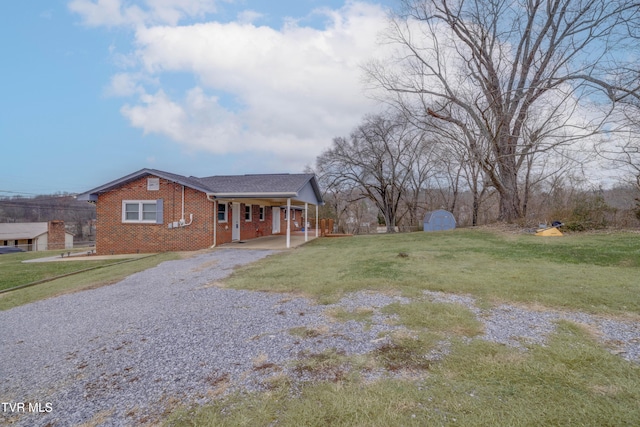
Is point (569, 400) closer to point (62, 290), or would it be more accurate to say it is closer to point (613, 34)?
point (62, 290)

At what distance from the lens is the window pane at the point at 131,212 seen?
13.3m

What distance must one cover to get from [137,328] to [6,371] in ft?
4.04

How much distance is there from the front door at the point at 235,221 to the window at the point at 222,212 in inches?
25.3

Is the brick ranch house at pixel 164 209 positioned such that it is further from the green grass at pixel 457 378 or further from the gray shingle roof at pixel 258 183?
the green grass at pixel 457 378

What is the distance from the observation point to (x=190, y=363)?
3.06 metres

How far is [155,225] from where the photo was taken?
1308 centimetres

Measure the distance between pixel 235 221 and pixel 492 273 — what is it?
1138 centimetres

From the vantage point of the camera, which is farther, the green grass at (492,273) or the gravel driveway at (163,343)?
the green grass at (492,273)

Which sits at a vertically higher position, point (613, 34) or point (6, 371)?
point (613, 34)

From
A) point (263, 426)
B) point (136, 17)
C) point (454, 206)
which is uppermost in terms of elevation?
point (136, 17)

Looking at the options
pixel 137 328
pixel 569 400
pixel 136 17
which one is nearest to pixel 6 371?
pixel 137 328

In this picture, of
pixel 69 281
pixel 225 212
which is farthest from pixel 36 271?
pixel 225 212

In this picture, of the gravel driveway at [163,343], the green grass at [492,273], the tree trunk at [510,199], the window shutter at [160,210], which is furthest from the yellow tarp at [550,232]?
the window shutter at [160,210]

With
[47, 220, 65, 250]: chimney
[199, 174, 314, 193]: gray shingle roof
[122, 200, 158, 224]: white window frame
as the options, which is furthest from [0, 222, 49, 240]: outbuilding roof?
[199, 174, 314, 193]: gray shingle roof
